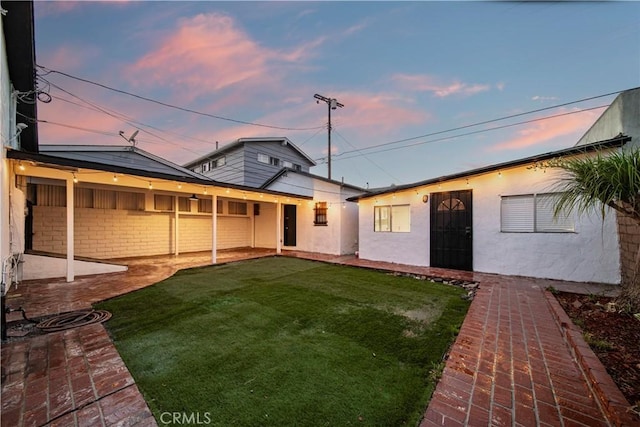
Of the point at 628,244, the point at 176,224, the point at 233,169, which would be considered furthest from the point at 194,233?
the point at 628,244

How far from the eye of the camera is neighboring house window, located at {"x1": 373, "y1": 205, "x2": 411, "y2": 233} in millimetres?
8054

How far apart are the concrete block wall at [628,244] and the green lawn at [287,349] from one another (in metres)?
2.67

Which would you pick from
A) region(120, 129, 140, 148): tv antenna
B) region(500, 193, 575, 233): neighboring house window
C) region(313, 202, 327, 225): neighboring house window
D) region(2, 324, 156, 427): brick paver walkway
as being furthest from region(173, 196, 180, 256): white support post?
region(500, 193, 575, 233): neighboring house window

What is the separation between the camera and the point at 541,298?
4.15 metres

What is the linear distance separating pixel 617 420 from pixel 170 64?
9993 mm

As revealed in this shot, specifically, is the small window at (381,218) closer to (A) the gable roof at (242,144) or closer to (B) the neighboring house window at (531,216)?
(B) the neighboring house window at (531,216)

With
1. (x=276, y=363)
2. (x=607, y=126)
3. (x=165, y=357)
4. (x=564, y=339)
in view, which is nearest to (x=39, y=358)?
(x=165, y=357)

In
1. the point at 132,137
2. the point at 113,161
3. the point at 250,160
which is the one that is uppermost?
the point at 132,137

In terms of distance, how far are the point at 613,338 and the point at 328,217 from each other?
824cm

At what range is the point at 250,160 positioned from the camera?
1330 centimetres

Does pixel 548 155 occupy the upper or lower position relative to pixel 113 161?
lower

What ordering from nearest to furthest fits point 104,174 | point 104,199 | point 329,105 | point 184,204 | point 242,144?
point 104,174
point 104,199
point 184,204
point 242,144
point 329,105

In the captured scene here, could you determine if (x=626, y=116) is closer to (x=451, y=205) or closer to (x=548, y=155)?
(x=548, y=155)

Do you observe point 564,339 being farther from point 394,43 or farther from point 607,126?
point 394,43
